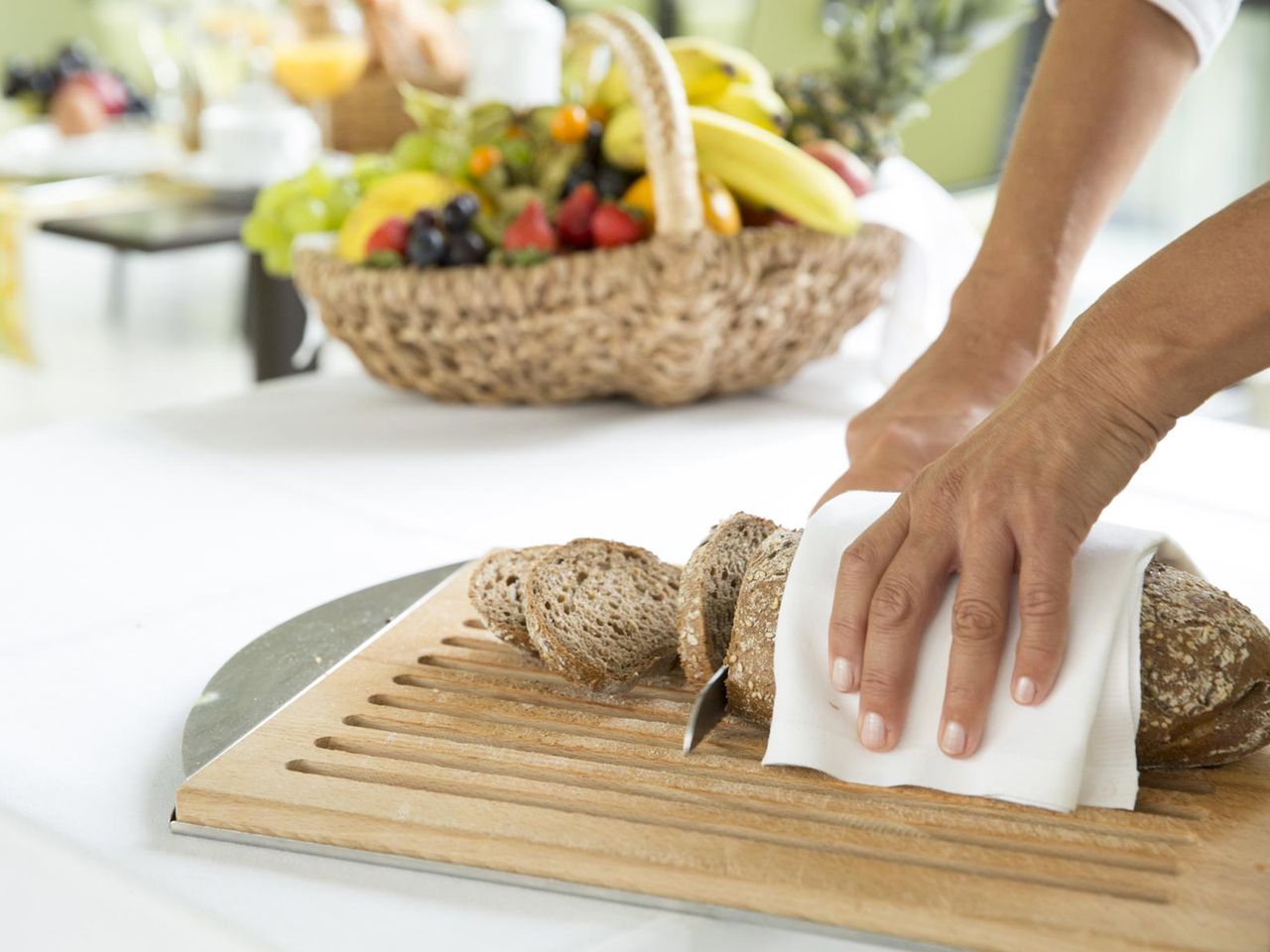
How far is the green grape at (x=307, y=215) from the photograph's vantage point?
5.88 ft

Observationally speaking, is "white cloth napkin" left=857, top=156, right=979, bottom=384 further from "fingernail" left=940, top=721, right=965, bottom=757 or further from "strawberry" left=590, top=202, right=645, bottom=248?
"fingernail" left=940, top=721, right=965, bottom=757

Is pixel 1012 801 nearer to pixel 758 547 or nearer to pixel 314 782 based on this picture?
pixel 758 547

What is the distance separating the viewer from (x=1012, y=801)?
730 millimetres

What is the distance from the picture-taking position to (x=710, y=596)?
2.89 feet

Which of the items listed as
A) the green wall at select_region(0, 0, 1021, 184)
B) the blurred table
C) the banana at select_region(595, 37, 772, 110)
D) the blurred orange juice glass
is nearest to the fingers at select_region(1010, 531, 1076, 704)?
the banana at select_region(595, 37, 772, 110)

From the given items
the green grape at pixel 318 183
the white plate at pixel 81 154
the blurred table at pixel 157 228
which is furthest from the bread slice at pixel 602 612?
the white plate at pixel 81 154

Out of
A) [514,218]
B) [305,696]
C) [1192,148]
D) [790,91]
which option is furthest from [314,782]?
[1192,148]

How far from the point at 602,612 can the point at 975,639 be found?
259mm

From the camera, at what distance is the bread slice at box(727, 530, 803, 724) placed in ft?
2.67

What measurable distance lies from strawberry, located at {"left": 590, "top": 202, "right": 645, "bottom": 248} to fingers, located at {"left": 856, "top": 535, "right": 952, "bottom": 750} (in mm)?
815

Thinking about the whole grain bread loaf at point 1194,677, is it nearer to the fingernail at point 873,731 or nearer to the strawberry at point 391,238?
the fingernail at point 873,731

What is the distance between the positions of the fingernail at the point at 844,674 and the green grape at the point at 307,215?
47.6 inches

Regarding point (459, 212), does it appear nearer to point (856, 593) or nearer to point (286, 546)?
point (286, 546)

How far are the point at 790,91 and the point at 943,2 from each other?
22 cm
